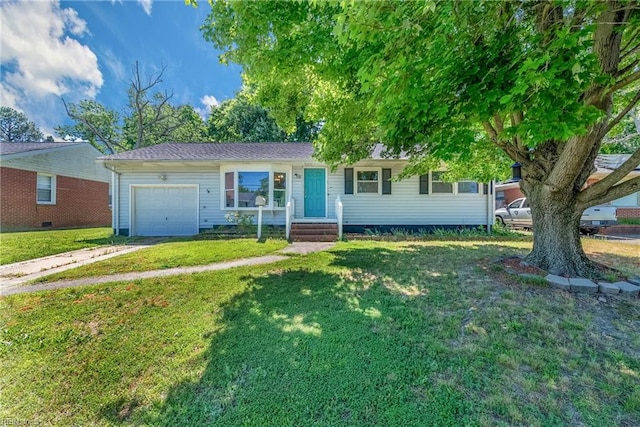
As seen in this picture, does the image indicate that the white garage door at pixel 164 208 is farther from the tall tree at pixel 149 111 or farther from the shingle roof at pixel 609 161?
the shingle roof at pixel 609 161

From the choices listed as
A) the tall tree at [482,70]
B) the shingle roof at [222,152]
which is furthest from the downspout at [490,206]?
the tall tree at [482,70]

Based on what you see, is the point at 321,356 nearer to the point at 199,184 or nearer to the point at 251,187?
the point at 251,187

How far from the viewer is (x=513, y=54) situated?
3121 millimetres

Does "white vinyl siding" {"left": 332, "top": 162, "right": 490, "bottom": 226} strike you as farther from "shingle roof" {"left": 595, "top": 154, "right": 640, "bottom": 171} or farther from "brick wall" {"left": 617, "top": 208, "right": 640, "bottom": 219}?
Answer: "brick wall" {"left": 617, "top": 208, "right": 640, "bottom": 219}

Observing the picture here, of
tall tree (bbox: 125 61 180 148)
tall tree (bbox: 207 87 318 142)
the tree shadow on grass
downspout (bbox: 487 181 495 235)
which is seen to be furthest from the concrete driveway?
tall tree (bbox: 125 61 180 148)

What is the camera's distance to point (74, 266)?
596 cm

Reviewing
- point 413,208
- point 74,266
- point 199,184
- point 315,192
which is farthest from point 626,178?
point 74,266

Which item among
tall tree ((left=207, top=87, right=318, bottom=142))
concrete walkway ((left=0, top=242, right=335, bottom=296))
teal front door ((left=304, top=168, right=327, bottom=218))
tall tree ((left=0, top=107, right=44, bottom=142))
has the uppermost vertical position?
tall tree ((left=0, top=107, right=44, bottom=142))

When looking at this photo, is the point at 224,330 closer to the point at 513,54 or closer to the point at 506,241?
the point at 513,54

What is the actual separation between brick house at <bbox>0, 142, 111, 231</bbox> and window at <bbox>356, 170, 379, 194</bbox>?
1612 cm

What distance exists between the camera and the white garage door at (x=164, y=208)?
1166 cm

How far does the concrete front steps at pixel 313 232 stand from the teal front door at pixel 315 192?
0.89 metres

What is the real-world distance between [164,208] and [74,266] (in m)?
6.10

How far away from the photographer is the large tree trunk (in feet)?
15.4
